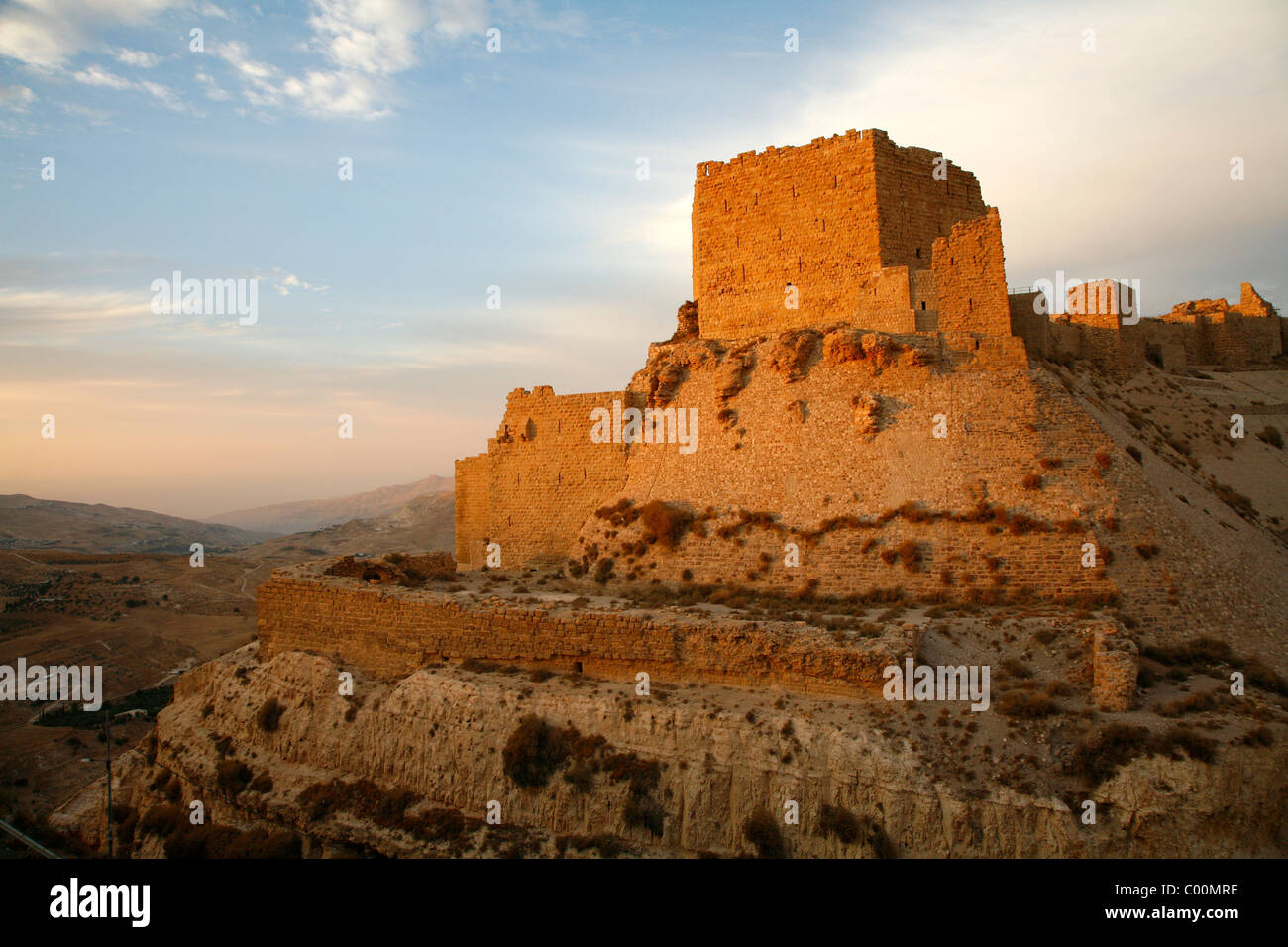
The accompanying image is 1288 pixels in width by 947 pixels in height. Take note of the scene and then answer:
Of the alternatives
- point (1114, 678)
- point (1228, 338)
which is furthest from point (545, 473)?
point (1228, 338)

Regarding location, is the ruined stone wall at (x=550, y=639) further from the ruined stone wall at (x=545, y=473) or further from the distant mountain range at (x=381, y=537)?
the distant mountain range at (x=381, y=537)

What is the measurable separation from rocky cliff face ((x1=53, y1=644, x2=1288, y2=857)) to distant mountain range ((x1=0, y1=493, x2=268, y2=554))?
3675 inches

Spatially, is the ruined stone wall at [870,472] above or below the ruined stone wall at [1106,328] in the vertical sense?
below

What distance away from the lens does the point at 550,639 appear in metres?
13.5

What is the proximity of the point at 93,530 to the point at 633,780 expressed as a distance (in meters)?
130

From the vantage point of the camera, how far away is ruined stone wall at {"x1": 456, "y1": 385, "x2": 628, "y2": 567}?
19984 millimetres

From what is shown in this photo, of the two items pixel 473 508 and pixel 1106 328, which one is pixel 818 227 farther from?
pixel 473 508

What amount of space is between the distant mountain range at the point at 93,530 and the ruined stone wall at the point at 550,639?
9219 centimetres

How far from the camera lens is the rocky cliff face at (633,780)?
8.63 m

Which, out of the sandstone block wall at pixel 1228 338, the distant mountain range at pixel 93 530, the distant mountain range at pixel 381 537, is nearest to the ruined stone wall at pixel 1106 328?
the sandstone block wall at pixel 1228 338

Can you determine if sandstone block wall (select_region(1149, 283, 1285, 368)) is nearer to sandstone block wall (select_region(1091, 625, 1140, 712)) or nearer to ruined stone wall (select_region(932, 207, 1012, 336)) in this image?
ruined stone wall (select_region(932, 207, 1012, 336))

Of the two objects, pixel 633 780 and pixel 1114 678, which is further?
pixel 633 780
